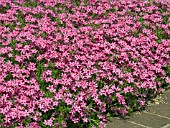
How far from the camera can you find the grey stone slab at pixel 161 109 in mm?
7457

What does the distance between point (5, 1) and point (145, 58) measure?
2.81 metres

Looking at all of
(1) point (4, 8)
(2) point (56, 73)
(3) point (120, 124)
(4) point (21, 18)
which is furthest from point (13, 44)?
(3) point (120, 124)

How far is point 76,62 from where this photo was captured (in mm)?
7391

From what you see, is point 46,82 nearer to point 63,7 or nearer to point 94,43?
point 94,43

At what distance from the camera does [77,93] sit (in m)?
6.88

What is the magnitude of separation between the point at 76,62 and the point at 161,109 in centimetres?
138

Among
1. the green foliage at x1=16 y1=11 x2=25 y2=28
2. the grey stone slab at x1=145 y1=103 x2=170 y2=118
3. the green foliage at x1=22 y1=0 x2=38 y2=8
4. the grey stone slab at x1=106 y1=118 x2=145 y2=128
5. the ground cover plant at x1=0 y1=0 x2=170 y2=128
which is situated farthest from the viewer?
the green foliage at x1=22 y1=0 x2=38 y2=8

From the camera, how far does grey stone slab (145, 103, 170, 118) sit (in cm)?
746

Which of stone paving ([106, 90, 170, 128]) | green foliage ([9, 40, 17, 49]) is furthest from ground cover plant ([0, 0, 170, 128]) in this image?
stone paving ([106, 90, 170, 128])

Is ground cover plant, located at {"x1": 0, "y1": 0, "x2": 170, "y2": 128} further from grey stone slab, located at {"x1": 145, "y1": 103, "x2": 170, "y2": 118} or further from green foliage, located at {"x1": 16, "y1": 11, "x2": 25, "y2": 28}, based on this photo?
grey stone slab, located at {"x1": 145, "y1": 103, "x2": 170, "y2": 118}

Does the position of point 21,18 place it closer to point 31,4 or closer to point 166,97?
point 31,4

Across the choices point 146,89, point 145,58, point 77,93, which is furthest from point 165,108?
point 77,93

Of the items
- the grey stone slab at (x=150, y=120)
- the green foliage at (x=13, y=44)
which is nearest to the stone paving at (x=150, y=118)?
the grey stone slab at (x=150, y=120)

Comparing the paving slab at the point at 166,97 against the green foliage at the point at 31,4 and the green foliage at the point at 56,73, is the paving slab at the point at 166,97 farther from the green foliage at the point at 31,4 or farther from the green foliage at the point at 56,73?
the green foliage at the point at 31,4
